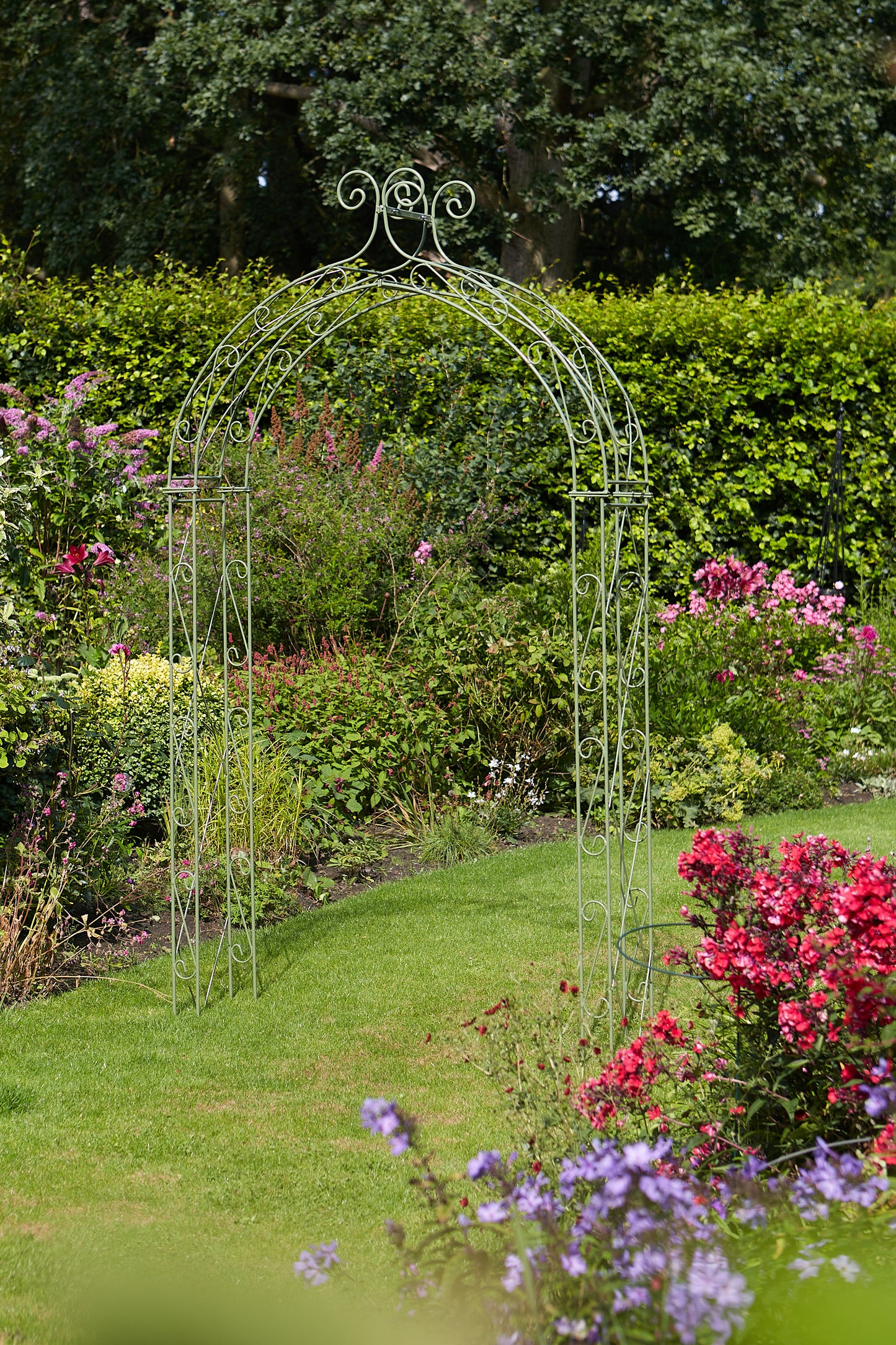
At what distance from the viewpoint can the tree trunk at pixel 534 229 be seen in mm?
12672

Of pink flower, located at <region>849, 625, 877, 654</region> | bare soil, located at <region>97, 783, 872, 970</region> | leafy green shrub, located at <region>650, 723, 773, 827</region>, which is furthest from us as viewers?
pink flower, located at <region>849, 625, 877, 654</region>

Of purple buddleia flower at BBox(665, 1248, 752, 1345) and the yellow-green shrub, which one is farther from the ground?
purple buddleia flower at BBox(665, 1248, 752, 1345)

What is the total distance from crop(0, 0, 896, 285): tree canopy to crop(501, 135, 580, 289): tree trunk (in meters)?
0.03

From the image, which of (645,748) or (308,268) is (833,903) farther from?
(308,268)

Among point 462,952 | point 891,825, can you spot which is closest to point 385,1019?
point 462,952

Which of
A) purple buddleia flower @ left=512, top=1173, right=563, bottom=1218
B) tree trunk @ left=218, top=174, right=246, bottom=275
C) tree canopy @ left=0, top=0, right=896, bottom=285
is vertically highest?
tree canopy @ left=0, top=0, right=896, bottom=285

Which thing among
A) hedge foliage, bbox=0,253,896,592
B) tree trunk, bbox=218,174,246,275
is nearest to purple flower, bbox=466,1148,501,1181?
hedge foliage, bbox=0,253,896,592

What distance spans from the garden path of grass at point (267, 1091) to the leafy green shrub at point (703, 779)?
0.89 meters

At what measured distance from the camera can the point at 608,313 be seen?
346 inches

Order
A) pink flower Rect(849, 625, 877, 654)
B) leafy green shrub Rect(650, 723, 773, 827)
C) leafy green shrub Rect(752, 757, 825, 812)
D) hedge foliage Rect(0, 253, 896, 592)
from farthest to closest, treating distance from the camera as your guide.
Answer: hedge foliage Rect(0, 253, 896, 592) → pink flower Rect(849, 625, 877, 654) → leafy green shrub Rect(752, 757, 825, 812) → leafy green shrub Rect(650, 723, 773, 827)

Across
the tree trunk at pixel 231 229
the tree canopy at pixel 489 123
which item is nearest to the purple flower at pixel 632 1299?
the tree canopy at pixel 489 123

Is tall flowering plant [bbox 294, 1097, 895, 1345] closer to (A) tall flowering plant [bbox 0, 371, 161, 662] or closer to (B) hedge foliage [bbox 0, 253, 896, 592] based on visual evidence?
(A) tall flowering plant [bbox 0, 371, 161, 662]

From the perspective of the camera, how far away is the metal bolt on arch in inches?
150

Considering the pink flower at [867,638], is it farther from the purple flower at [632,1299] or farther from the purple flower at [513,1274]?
the purple flower at [632,1299]
